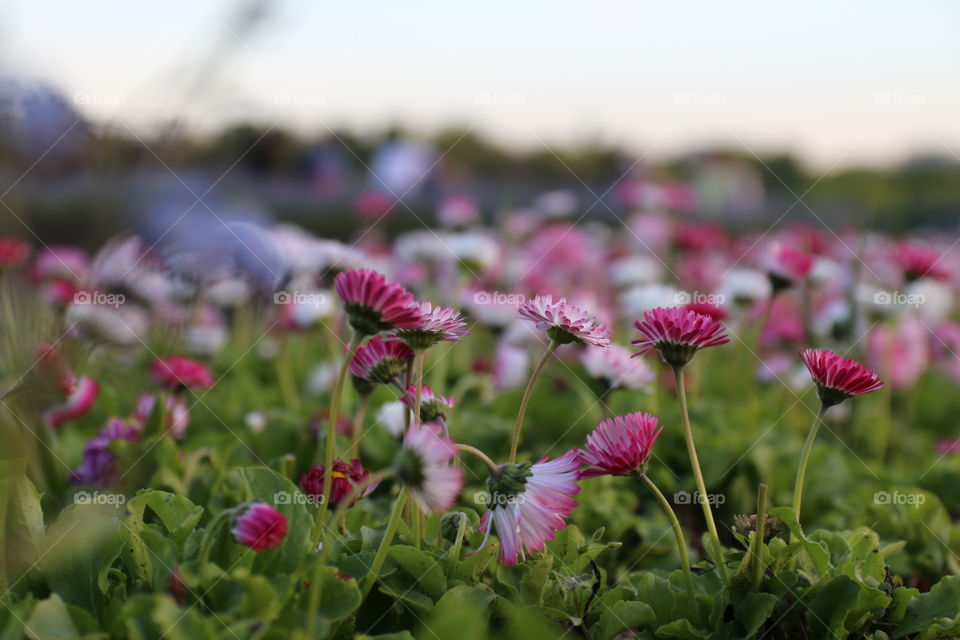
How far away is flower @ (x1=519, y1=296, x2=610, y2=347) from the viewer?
43.4 inches

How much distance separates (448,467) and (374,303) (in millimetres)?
186

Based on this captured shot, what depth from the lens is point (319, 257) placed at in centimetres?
197

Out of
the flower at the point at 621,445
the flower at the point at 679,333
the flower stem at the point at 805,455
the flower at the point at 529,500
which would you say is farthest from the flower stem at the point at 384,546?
the flower stem at the point at 805,455

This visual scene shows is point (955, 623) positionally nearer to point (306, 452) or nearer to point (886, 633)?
point (886, 633)

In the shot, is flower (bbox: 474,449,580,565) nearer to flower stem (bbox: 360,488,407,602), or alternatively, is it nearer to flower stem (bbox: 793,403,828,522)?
flower stem (bbox: 360,488,407,602)

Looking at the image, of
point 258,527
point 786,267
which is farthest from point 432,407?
point 786,267

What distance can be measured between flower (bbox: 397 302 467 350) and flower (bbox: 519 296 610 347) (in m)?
0.09

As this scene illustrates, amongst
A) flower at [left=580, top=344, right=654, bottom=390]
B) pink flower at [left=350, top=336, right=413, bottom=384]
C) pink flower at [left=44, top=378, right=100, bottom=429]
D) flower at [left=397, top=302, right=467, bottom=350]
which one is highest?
flower at [left=397, top=302, right=467, bottom=350]

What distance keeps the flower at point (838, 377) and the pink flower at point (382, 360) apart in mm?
495

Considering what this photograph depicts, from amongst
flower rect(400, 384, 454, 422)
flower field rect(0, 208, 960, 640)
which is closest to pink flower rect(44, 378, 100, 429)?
flower field rect(0, 208, 960, 640)

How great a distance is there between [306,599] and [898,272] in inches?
73.1

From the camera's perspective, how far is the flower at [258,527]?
920mm

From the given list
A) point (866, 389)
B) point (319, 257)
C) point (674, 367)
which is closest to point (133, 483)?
point (319, 257)

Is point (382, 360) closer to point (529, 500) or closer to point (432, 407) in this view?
point (432, 407)
